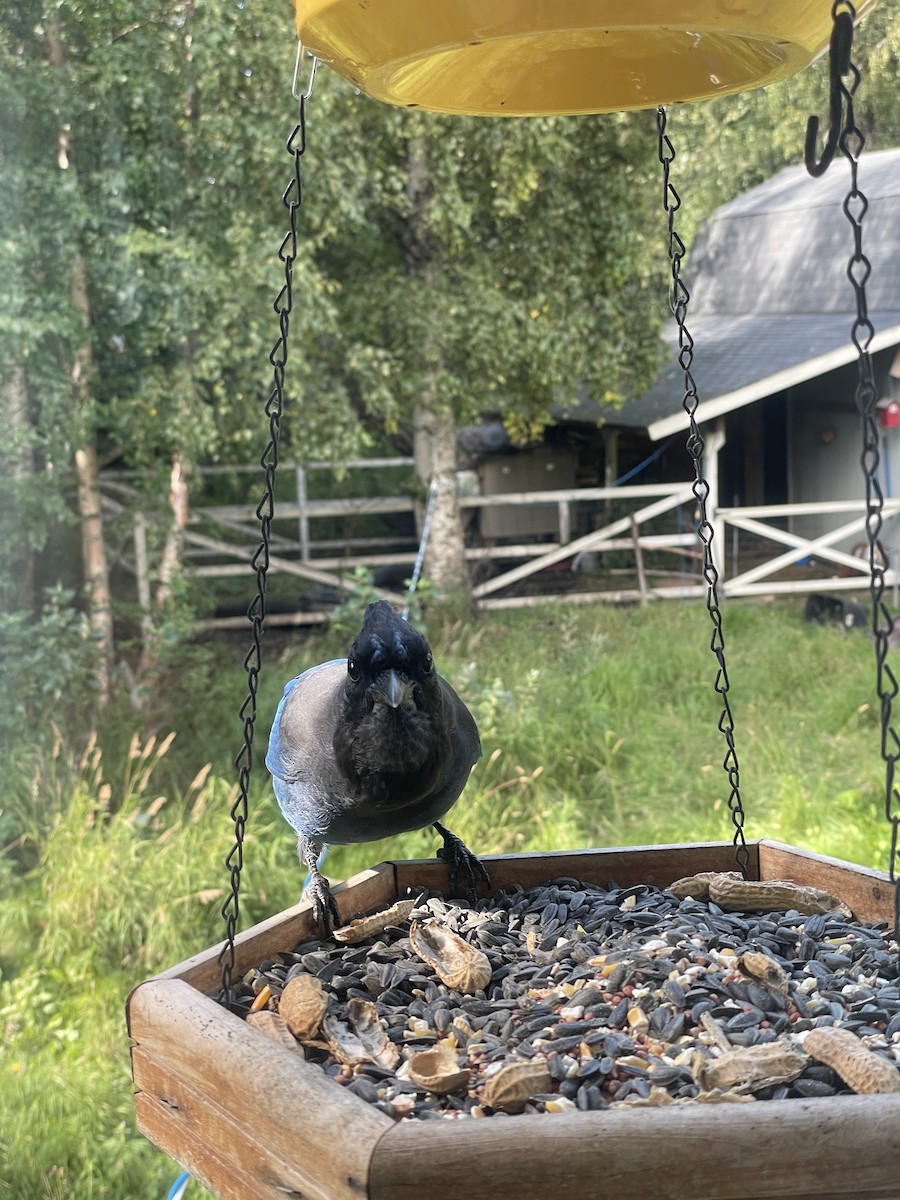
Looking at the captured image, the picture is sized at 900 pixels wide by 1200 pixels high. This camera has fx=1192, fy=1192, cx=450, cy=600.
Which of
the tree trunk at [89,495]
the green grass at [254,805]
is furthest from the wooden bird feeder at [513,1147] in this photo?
the tree trunk at [89,495]

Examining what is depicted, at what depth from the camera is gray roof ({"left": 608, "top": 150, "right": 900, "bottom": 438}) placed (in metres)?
10.5

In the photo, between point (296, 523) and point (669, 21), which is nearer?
point (669, 21)

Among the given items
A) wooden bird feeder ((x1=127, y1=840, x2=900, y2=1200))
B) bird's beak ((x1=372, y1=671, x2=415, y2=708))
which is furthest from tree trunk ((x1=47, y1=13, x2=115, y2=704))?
wooden bird feeder ((x1=127, y1=840, x2=900, y2=1200))

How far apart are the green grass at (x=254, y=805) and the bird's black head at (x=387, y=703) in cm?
260

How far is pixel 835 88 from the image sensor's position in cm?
139

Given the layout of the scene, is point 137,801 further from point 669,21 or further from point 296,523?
point 296,523

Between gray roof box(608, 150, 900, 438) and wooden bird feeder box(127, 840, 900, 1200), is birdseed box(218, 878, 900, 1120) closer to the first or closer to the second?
wooden bird feeder box(127, 840, 900, 1200)

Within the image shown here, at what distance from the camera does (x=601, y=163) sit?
795 cm

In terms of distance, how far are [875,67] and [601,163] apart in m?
3.01

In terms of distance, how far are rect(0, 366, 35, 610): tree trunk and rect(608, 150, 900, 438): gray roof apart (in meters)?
5.49

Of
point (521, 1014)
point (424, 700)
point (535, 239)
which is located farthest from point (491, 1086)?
point (535, 239)

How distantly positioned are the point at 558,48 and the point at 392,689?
3.43 ft

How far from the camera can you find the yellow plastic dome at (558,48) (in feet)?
3.89

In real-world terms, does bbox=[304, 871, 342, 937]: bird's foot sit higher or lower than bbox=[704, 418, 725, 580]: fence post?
lower
